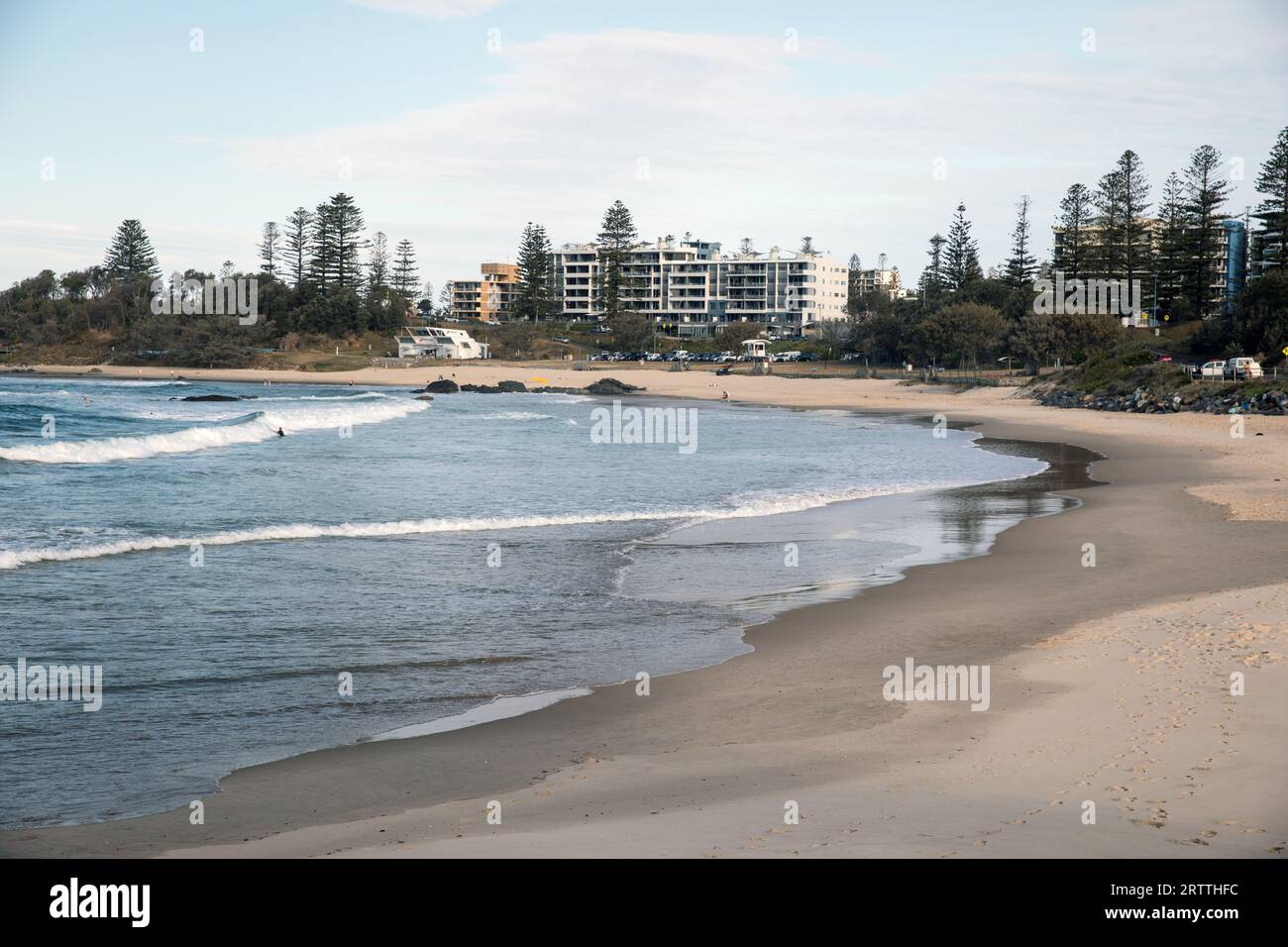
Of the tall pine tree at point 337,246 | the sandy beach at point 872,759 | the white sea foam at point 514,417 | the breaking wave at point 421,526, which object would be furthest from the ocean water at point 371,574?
the tall pine tree at point 337,246

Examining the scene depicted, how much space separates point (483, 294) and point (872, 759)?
173174mm

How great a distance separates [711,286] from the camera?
15762 cm

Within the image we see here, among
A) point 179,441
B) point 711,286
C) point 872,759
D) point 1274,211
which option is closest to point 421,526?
point 872,759

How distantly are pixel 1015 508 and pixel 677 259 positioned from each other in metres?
144

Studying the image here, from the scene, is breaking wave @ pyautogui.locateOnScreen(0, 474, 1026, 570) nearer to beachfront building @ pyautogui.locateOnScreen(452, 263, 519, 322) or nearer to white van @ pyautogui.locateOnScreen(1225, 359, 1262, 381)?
white van @ pyautogui.locateOnScreen(1225, 359, 1262, 381)

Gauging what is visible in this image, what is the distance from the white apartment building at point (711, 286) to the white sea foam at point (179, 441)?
337ft

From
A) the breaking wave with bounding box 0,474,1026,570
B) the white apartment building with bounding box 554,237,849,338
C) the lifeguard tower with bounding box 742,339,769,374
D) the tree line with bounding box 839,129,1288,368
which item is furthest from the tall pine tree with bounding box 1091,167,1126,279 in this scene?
the breaking wave with bounding box 0,474,1026,570

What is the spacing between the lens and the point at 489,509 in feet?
62.4

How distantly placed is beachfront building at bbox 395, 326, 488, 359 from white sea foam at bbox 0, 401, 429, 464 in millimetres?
61163

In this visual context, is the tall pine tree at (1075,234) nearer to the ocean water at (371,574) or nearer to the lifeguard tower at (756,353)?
the lifeguard tower at (756,353)

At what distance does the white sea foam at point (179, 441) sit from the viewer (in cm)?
2570

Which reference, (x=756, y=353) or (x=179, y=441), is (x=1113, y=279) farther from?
(x=179, y=441)

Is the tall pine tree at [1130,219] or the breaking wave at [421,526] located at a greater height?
the tall pine tree at [1130,219]
